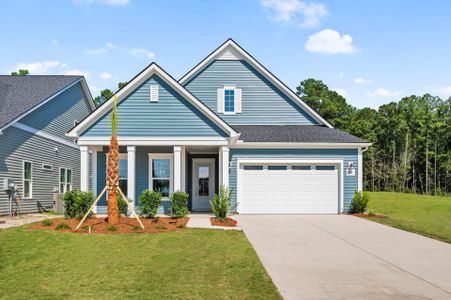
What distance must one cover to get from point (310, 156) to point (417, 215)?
19.2 ft

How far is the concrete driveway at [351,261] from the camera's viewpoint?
626cm

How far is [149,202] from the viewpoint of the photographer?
15.2 m

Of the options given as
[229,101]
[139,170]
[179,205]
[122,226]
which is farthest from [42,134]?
[122,226]

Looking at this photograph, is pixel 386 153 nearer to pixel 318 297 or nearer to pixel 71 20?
pixel 71 20

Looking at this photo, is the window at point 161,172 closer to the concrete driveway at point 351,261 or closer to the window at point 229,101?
the window at point 229,101

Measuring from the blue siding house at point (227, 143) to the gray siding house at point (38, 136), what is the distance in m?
3.63

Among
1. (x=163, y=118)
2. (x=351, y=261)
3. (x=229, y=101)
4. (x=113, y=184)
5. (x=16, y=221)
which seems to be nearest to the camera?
(x=351, y=261)

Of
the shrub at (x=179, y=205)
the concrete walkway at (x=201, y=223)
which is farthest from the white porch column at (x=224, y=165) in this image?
the shrub at (x=179, y=205)

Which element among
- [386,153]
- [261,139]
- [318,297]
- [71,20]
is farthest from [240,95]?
[386,153]

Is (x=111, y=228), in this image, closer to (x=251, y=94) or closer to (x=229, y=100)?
(x=229, y=100)

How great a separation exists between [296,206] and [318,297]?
12433mm

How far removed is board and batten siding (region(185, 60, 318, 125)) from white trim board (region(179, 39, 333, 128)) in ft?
0.68

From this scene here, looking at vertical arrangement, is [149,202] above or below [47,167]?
below

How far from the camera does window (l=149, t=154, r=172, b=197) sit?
1758cm
